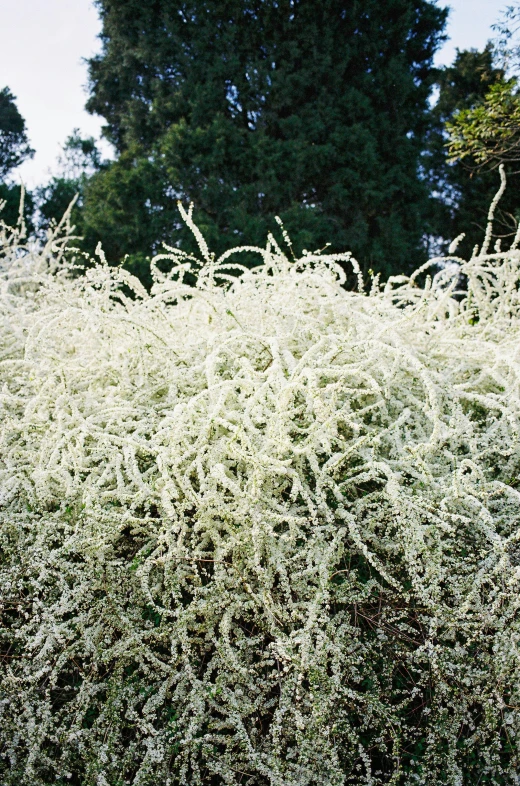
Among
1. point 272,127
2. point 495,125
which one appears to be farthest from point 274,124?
point 495,125

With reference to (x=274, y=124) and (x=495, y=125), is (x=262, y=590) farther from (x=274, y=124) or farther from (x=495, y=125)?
(x=274, y=124)

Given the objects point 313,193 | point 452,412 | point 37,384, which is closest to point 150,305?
point 37,384

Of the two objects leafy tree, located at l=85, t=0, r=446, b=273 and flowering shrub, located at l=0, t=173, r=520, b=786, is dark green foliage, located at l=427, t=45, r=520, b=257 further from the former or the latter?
flowering shrub, located at l=0, t=173, r=520, b=786

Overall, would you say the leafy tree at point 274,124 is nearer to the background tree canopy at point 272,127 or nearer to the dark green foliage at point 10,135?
the background tree canopy at point 272,127

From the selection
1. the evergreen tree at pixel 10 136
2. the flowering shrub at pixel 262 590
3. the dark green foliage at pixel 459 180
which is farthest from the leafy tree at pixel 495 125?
the evergreen tree at pixel 10 136

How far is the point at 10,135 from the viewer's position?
2106cm

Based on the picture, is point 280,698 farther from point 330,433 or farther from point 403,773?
point 330,433

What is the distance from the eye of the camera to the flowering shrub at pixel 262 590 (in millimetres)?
1519

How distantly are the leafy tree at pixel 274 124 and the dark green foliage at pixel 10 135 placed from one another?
32.0 ft

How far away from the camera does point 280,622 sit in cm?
159

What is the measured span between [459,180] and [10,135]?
50.4ft

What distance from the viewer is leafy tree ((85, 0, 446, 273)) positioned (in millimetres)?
10578

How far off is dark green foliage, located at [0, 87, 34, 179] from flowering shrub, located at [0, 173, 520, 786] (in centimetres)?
2162

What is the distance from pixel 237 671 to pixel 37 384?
1265 mm
